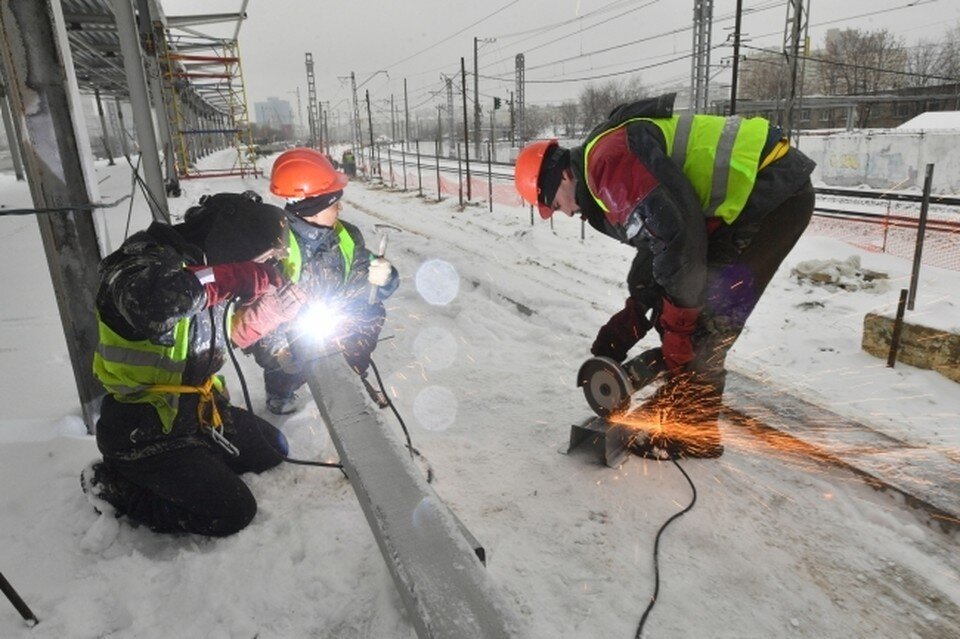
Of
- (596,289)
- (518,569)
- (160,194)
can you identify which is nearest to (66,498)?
(518,569)

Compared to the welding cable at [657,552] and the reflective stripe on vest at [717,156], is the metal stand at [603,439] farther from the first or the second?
the reflective stripe on vest at [717,156]

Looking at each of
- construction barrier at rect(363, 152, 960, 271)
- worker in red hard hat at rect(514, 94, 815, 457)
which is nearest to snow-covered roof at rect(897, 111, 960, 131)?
construction barrier at rect(363, 152, 960, 271)

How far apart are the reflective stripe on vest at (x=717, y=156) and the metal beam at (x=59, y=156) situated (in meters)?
2.51

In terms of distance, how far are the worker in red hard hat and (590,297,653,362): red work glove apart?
0.43m

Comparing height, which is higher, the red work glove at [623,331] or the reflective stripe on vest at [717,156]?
the reflective stripe on vest at [717,156]

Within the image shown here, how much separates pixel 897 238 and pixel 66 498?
38.1 ft

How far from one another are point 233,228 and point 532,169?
1.40 meters

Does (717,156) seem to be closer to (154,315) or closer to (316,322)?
(316,322)

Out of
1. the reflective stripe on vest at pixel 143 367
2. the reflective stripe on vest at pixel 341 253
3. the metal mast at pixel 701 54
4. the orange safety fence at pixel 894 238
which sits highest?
the metal mast at pixel 701 54

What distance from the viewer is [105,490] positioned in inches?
89.4

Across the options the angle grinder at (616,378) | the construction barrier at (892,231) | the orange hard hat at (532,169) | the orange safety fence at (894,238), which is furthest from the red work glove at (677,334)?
the orange safety fence at (894,238)

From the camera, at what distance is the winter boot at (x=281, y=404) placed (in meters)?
3.35

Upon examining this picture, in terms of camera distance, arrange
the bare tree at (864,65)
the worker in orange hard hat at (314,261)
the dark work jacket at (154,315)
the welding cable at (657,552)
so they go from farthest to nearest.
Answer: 1. the bare tree at (864,65)
2. the worker in orange hard hat at (314,261)
3. the dark work jacket at (154,315)
4. the welding cable at (657,552)

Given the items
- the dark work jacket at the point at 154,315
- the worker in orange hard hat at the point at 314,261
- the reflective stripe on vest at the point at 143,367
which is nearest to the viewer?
the dark work jacket at the point at 154,315
